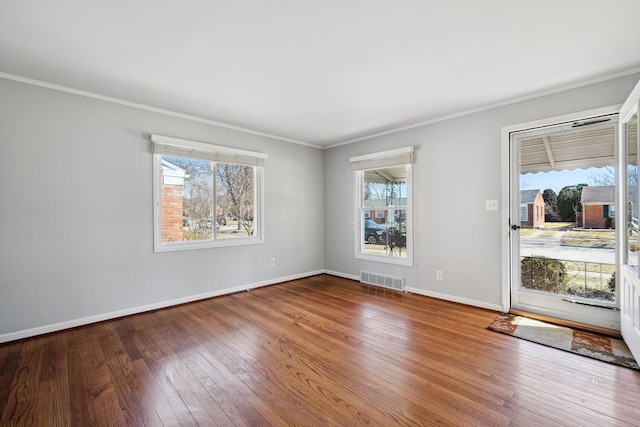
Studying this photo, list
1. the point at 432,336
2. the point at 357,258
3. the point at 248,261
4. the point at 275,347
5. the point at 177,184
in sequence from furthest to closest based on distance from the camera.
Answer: the point at 357,258 < the point at 248,261 < the point at 177,184 < the point at 432,336 < the point at 275,347

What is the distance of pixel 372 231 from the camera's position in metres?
4.90

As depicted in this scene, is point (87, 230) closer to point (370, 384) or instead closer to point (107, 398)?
point (107, 398)

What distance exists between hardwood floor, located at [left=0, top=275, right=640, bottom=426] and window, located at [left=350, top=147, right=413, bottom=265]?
4.83 ft

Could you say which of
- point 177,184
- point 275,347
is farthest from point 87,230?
point 275,347

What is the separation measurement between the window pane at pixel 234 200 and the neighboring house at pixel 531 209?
3.72m

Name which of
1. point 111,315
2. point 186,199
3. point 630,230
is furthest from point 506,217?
point 111,315

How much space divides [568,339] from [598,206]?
136 cm

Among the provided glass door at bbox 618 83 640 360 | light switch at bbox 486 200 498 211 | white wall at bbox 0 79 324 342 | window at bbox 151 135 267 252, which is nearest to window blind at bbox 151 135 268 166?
window at bbox 151 135 267 252

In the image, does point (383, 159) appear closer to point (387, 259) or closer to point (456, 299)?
point (387, 259)

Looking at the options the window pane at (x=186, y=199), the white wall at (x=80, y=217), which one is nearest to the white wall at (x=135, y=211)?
the white wall at (x=80, y=217)

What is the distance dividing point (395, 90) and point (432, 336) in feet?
8.38

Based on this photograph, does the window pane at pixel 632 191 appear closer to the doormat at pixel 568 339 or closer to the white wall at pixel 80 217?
the doormat at pixel 568 339

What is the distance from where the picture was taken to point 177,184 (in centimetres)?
375

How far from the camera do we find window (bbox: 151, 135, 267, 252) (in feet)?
11.8
